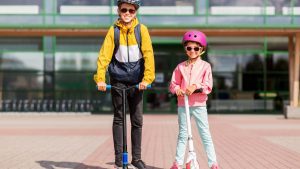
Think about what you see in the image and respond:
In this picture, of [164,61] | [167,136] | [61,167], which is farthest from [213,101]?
[61,167]

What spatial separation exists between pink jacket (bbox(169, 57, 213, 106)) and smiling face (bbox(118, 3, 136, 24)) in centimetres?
79

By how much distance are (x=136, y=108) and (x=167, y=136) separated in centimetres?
603

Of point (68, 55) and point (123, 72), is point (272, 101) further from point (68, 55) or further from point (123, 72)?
point (123, 72)

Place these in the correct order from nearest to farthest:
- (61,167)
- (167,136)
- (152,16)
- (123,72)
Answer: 1. (123,72)
2. (61,167)
3. (167,136)
4. (152,16)

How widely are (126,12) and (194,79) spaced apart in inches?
41.5

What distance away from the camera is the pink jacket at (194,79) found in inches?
232

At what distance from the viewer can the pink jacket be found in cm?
588

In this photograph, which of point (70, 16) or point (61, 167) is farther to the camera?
point (70, 16)

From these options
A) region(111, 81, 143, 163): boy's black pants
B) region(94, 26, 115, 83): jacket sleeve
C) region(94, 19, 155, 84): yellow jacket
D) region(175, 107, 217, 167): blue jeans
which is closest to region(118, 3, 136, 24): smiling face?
region(94, 19, 155, 84): yellow jacket

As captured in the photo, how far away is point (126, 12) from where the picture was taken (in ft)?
19.4

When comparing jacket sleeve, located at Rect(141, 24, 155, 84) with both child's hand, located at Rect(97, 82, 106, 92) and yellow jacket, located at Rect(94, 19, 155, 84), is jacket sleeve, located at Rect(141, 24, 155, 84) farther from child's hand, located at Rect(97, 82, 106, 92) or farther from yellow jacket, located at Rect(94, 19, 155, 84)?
child's hand, located at Rect(97, 82, 106, 92)

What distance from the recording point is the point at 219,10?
71.2ft

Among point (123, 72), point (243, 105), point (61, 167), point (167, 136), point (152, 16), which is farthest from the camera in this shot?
point (243, 105)

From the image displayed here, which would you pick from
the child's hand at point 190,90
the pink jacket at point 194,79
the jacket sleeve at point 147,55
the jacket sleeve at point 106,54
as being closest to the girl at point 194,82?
the pink jacket at point 194,79
